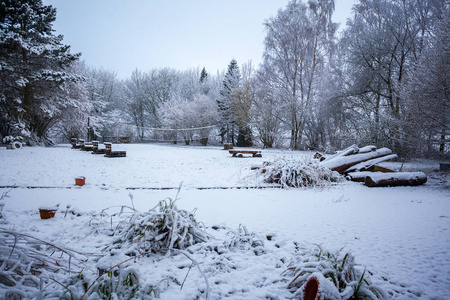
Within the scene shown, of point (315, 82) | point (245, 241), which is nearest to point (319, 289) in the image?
point (245, 241)

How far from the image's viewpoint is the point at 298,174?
4043mm

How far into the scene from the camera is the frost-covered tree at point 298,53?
1200cm

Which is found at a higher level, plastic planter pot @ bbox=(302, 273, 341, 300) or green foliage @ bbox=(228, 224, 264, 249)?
plastic planter pot @ bbox=(302, 273, 341, 300)

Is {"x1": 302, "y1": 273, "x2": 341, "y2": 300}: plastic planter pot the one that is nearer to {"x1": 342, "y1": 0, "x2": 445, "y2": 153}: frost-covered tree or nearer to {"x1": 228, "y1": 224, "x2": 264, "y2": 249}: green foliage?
{"x1": 228, "y1": 224, "x2": 264, "y2": 249}: green foliage

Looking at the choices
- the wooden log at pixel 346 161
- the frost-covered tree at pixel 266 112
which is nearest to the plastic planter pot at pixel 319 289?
the wooden log at pixel 346 161

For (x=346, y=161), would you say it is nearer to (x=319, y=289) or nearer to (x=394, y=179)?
(x=394, y=179)

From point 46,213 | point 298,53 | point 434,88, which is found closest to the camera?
point 46,213

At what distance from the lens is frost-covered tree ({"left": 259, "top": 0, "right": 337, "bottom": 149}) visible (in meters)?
12.0

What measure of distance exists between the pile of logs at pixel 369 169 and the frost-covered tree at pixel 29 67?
1258 cm

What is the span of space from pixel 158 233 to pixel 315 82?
13076 mm

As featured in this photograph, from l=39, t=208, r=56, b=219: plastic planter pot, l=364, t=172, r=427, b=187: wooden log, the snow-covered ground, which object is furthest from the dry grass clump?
l=364, t=172, r=427, b=187: wooden log

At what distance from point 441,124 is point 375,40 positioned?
5.31 metres

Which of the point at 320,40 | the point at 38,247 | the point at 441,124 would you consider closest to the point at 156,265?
the point at 38,247

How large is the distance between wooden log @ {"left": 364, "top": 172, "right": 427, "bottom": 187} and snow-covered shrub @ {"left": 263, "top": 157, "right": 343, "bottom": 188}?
1.97 ft
